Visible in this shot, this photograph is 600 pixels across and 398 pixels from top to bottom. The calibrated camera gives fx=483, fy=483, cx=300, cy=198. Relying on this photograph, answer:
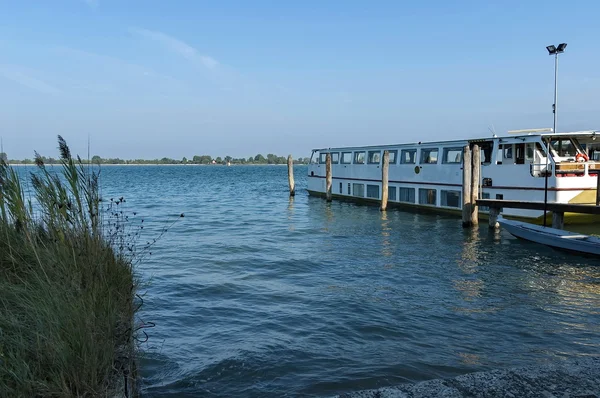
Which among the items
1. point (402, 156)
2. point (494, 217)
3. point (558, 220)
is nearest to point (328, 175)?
point (402, 156)

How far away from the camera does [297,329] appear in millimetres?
8320

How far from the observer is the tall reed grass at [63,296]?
3.73 metres

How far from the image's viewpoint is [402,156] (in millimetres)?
29688

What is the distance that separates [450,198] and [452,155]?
2304 millimetres

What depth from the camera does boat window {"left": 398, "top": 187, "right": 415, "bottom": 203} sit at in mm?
28906

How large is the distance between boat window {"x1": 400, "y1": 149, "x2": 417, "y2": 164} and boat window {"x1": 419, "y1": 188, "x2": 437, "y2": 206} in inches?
74.1

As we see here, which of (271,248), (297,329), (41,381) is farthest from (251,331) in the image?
(271,248)

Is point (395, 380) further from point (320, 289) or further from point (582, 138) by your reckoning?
point (582, 138)

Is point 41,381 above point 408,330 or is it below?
above

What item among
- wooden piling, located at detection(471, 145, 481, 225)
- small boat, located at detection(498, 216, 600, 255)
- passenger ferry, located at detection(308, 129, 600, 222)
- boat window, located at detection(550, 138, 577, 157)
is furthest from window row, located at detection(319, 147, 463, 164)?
small boat, located at detection(498, 216, 600, 255)

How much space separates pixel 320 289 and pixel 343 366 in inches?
177

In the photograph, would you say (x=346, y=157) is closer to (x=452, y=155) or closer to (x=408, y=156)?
(x=408, y=156)

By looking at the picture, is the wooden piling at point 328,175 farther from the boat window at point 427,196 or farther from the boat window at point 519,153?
the boat window at point 519,153

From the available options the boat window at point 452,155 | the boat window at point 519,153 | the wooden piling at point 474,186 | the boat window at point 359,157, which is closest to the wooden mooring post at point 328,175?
the boat window at point 359,157
